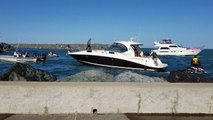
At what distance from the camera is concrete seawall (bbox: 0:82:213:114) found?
6047 millimetres

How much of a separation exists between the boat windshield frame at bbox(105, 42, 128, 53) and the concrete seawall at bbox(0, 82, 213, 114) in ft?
97.9

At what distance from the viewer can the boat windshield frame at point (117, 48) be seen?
1431 inches

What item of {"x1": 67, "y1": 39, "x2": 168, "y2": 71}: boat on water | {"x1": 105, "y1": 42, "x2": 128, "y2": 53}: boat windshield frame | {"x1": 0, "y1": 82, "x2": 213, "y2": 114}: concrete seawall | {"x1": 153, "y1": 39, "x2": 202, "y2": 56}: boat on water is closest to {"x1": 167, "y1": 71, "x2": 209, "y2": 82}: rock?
{"x1": 0, "y1": 82, "x2": 213, "y2": 114}: concrete seawall

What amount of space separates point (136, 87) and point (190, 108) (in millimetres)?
1044

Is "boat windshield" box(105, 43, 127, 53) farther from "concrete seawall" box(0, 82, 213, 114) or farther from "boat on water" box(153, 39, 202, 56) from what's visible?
"boat on water" box(153, 39, 202, 56)

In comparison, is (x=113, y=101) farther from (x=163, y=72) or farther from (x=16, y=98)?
(x=163, y=72)

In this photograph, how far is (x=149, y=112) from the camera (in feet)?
20.6

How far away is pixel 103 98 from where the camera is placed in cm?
618

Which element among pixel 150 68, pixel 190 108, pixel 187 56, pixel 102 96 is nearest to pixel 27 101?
pixel 102 96

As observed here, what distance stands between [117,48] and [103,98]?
3065cm

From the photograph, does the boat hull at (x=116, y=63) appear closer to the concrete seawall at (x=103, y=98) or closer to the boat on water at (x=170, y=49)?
the concrete seawall at (x=103, y=98)

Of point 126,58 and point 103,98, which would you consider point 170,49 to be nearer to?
point 126,58

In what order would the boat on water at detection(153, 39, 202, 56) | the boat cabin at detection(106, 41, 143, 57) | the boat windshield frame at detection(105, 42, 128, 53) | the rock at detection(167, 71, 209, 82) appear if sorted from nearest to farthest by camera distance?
the rock at detection(167, 71, 209, 82), the boat cabin at detection(106, 41, 143, 57), the boat windshield frame at detection(105, 42, 128, 53), the boat on water at detection(153, 39, 202, 56)

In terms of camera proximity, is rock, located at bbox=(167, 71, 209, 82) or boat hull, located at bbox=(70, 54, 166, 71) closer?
rock, located at bbox=(167, 71, 209, 82)
